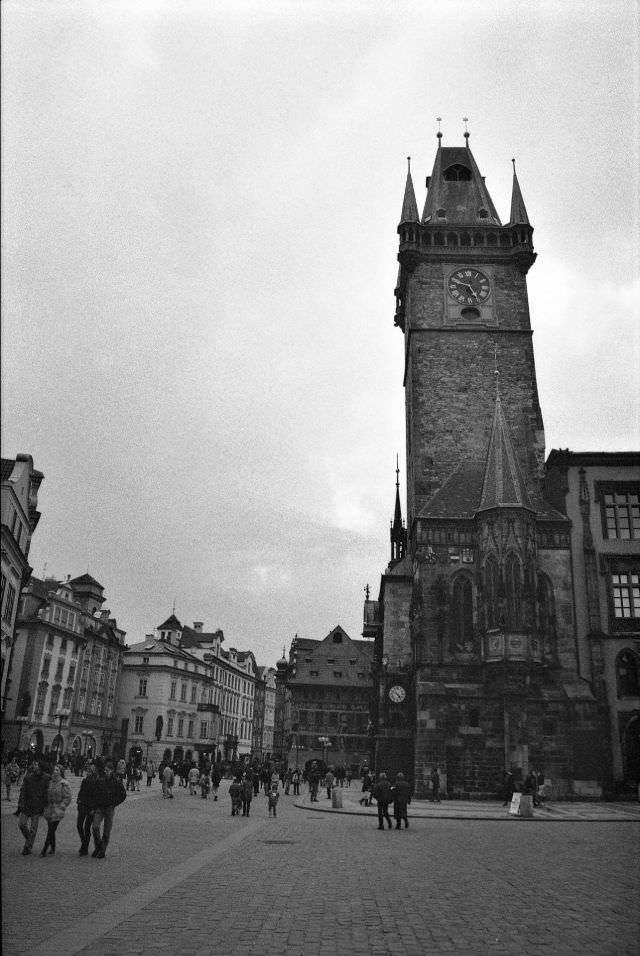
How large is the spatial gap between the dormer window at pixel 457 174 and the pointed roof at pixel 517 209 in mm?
A: 5811

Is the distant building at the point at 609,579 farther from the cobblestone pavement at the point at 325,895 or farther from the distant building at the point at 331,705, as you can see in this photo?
the distant building at the point at 331,705

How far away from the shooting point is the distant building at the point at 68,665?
204 feet

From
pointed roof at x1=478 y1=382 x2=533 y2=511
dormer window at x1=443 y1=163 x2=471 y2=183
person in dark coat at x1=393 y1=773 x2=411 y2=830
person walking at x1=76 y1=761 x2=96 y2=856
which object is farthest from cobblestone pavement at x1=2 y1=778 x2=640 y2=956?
dormer window at x1=443 y1=163 x2=471 y2=183

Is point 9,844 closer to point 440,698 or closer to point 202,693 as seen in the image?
point 440,698

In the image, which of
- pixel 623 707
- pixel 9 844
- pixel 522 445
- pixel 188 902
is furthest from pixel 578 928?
pixel 522 445

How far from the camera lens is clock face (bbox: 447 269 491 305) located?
54562mm

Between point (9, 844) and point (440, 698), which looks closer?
point (9, 844)

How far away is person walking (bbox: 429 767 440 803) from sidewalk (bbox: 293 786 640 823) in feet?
1.15

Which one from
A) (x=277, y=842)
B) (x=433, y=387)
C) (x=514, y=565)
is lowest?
(x=277, y=842)

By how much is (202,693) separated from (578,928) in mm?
95429

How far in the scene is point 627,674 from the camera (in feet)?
134

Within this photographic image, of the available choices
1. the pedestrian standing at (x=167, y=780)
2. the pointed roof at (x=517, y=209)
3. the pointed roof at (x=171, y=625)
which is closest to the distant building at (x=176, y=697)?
the pointed roof at (x=171, y=625)

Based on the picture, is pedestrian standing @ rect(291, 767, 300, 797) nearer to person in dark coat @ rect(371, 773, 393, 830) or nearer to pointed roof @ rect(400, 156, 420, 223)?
person in dark coat @ rect(371, 773, 393, 830)

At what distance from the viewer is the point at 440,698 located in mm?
39875
